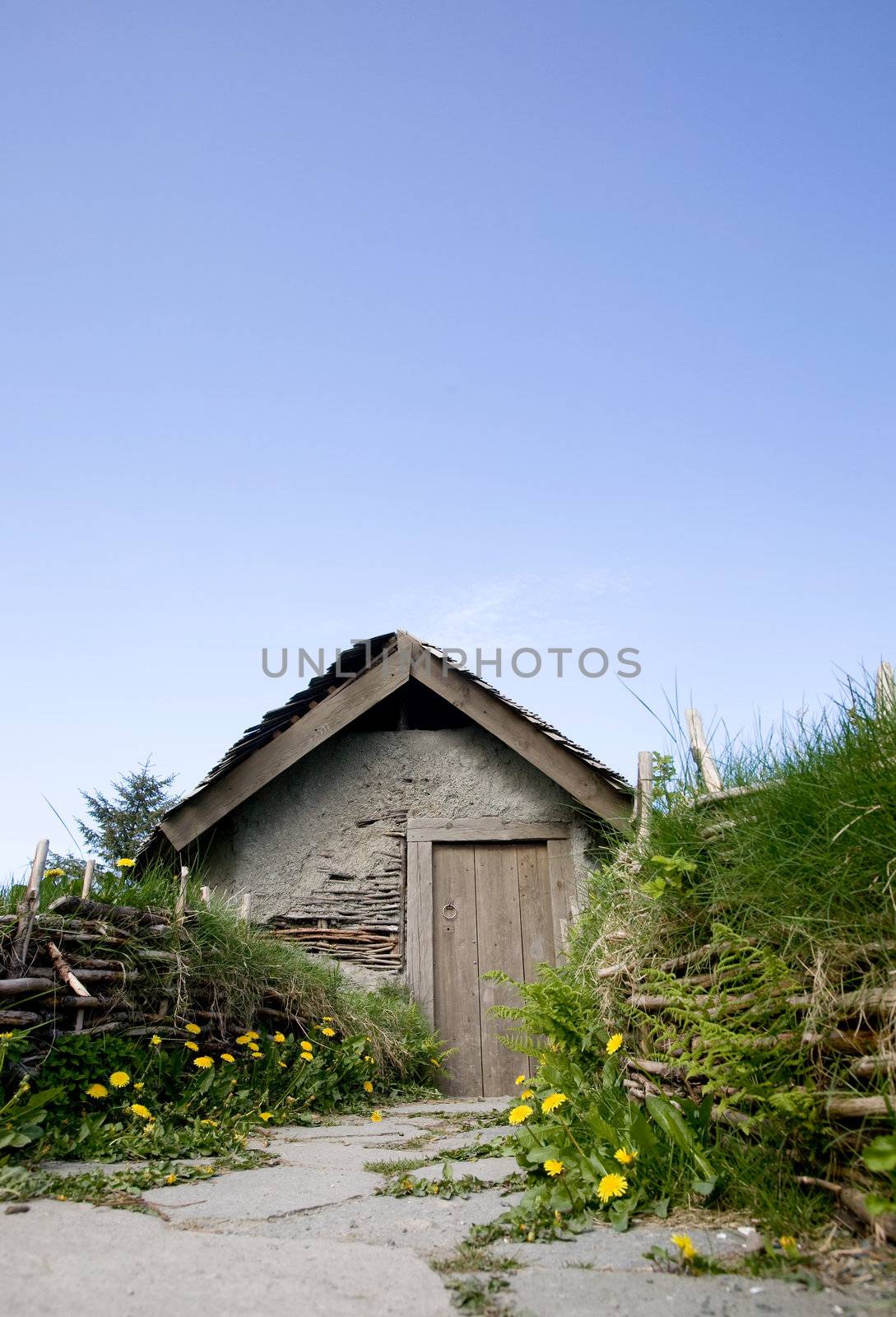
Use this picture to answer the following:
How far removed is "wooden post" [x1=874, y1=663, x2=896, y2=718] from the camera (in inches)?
94.6

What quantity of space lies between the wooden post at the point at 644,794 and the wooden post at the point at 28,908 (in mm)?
2584

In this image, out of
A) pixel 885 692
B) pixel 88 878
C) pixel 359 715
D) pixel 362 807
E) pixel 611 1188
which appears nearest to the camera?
pixel 611 1188

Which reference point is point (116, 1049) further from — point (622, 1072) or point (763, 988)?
point (763, 988)

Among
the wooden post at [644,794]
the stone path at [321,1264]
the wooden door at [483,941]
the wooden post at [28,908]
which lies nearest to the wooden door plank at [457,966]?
the wooden door at [483,941]

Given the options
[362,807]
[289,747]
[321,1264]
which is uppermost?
[289,747]

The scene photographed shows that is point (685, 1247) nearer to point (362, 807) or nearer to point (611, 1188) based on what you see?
point (611, 1188)

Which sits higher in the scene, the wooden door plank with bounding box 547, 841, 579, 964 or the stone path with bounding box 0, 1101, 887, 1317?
the wooden door plank with bounding box 547, 841, 579, 964

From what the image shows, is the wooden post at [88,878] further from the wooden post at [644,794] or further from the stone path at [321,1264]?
the wooden post at [644,794]

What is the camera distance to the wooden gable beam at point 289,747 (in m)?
6.39

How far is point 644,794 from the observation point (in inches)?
138

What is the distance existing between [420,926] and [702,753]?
4.05 metres

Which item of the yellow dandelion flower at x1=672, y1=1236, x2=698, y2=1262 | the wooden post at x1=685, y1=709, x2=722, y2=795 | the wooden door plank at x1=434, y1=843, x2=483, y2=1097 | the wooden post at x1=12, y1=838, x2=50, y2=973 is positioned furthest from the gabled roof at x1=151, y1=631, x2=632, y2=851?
the yellow dandelion flower at x1=672, y1=1236, x2=698, y2=1262

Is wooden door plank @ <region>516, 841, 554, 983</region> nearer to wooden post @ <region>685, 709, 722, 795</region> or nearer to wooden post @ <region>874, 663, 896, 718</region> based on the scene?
wooden post @ <region>685, 709, 722, 795</region>

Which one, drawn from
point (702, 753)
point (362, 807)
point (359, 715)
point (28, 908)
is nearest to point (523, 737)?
point (359, 715)
